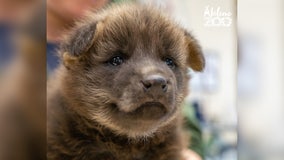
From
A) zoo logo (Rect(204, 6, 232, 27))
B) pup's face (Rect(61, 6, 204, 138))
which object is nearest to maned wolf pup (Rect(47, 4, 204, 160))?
pup's face (Rect(61, 6, 204, 138))

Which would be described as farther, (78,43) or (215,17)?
(215,17)

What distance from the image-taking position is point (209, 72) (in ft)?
3.19

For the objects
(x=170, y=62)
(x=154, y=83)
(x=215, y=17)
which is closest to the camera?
(x=154, y=83)

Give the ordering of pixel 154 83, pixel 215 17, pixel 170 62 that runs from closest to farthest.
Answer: pixel 154 83
pixel 170 62
pixel 215 17

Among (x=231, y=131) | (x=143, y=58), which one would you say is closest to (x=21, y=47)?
(x=143, y=58)

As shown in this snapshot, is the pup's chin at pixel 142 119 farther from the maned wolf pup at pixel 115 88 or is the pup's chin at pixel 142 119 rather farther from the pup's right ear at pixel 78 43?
the pup's right ear at pixel 78 43

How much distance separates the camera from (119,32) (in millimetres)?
785

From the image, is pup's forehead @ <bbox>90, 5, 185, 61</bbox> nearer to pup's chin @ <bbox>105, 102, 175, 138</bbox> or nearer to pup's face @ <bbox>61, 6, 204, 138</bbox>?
pup's face @ <bbox>61, 6, 204, 138</bbox>

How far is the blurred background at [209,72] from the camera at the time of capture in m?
0.77

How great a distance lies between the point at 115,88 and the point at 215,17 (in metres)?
0.32

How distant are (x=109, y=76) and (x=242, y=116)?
1.39 feet

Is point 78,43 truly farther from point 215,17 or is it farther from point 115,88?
point 215,17

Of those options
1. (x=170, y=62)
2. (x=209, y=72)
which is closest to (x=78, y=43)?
(x=170, y=62)

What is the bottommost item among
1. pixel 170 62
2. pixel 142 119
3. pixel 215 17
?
pixel 142 119
